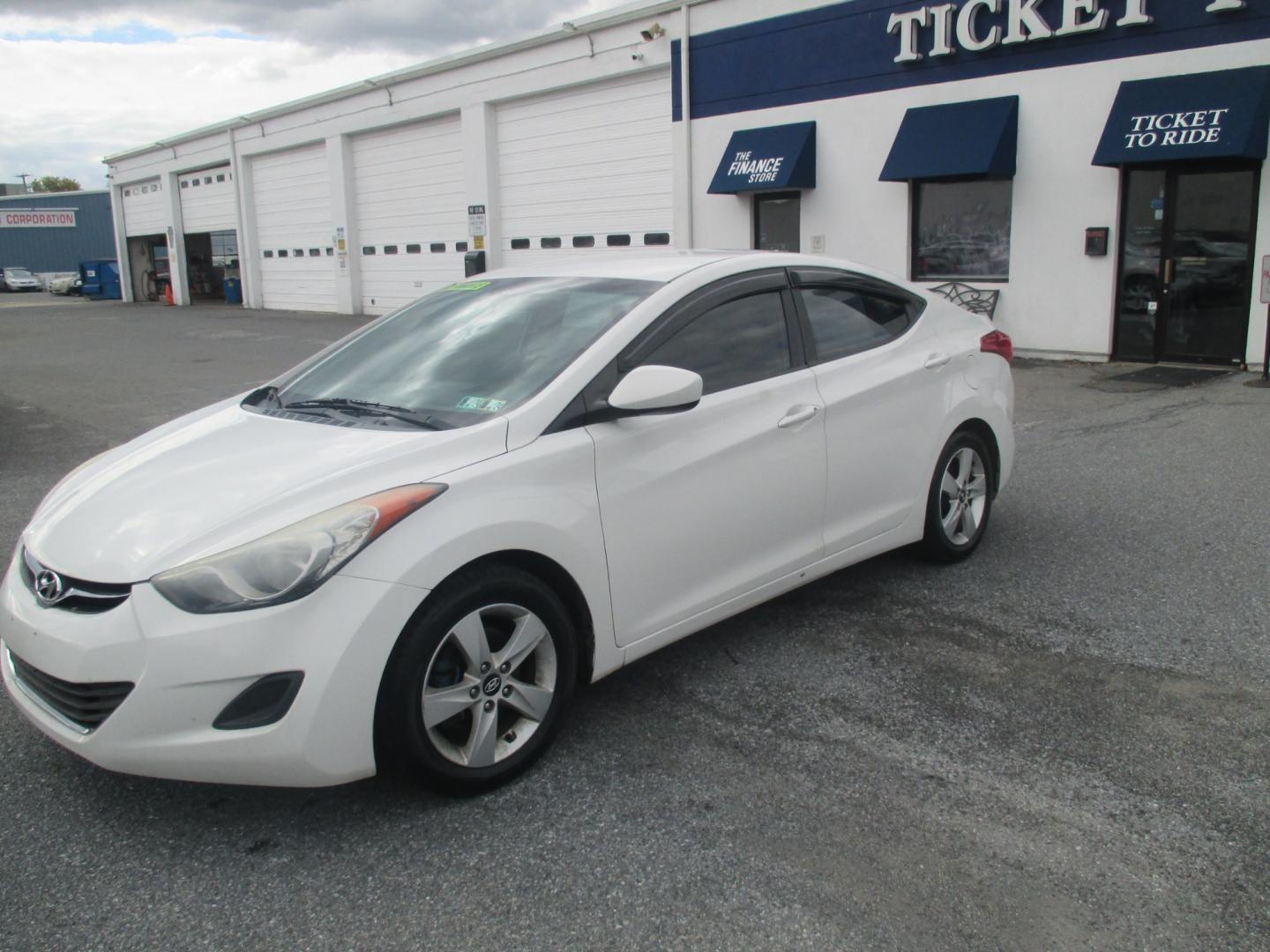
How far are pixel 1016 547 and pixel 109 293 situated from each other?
4369cm

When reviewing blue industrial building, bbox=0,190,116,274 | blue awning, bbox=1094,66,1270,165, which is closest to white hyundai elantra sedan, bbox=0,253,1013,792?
blue awning, bbox=1094,66,1270,165

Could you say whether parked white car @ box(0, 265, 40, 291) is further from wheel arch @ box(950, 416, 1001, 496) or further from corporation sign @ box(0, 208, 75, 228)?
wheel arch @ box(950, 416, 1001, 496)

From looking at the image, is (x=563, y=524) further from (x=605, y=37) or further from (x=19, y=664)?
(x=605, y=37)

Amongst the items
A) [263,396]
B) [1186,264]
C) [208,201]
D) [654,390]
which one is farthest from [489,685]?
[208,201]

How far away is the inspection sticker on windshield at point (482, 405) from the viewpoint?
3.36 meters

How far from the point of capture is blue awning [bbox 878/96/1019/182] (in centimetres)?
1304

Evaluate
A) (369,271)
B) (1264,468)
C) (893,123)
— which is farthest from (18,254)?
(1264,468)

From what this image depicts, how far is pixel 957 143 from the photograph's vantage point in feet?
44.0

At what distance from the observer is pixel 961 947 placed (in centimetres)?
246

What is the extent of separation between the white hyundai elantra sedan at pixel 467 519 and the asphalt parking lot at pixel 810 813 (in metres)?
0.28

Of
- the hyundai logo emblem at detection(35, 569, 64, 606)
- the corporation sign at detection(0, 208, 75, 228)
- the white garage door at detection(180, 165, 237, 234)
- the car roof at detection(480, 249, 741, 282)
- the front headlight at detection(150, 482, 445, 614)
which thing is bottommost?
the hyundai logo emblem at detection(35, 569, 64, 606)

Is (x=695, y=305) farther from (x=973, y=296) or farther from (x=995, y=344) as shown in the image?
(x=973, y=296)

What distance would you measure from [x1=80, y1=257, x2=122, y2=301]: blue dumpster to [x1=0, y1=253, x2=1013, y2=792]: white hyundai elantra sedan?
4252 cm

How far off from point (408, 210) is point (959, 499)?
2061cm
